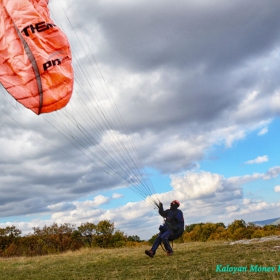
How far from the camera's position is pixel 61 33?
9.41m

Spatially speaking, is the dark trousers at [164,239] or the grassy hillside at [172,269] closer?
the grassy hillside at [172,269]

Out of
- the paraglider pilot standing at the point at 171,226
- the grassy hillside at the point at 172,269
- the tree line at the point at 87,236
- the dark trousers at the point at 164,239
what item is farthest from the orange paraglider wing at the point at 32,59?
the tree line at the point at 87,236

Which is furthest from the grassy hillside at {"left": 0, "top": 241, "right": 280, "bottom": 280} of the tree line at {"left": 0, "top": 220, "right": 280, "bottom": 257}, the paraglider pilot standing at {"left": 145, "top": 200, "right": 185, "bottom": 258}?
the tree line at {"left": 0, "top": 220, "right": 280, "bottom": 257}

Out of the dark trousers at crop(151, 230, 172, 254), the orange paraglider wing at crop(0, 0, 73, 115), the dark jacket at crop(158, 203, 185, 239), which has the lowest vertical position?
the dark trousers at crop(151, 230, 172, 254)

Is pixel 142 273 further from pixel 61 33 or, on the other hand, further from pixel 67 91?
pixel 61 33

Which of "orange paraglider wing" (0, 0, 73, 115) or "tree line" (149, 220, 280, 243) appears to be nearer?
"orange paraglider wing" (0, 0, 73, 115)

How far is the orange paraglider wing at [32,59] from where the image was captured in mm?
8898

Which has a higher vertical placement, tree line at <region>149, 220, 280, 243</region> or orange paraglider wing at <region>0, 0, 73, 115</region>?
orange paraglider wing at <region>0, 0, 73, 115</region>

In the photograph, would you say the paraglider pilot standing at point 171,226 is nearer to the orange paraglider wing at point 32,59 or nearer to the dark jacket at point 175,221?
the dark jacket at point 175,221

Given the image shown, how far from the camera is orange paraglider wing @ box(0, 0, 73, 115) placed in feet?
29.2

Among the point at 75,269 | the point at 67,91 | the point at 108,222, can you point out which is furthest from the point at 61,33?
the point at 108,222

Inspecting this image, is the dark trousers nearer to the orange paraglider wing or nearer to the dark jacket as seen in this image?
the dark jacket

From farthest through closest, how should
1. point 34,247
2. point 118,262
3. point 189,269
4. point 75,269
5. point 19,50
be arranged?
point 34,247 < point 118,262 < point 75,269 < point 189,269 < point 19,50

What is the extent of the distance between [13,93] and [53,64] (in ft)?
4.20
